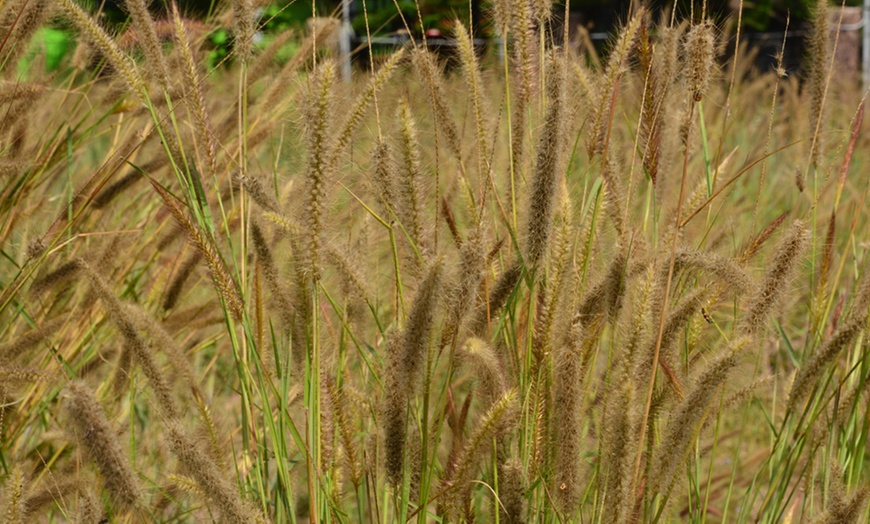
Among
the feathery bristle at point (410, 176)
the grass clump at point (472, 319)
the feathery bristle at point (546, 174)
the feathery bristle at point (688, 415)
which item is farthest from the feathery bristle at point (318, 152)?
the feathery bristle at point (688, 415)

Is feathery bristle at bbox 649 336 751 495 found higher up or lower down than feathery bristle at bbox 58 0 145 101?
lower down

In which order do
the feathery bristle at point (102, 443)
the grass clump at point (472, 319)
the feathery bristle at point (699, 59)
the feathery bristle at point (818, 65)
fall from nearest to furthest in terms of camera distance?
the feathery bristle at point (102, 443) < the grass clump at point (472, 319) < the feathery bristle at point (699, 59) < the feathery bristle at point (818, 65)

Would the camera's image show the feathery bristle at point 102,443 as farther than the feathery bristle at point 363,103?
No

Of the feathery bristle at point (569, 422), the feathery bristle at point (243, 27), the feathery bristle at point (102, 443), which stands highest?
the feathery bristle at point (243, 27)

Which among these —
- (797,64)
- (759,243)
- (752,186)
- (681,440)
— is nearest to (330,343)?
(681,440)

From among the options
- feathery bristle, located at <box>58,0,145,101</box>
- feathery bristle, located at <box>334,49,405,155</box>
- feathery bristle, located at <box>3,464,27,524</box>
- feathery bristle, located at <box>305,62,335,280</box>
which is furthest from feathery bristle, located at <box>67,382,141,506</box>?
feathery bristle, located at <box>58,0,145,101</box>

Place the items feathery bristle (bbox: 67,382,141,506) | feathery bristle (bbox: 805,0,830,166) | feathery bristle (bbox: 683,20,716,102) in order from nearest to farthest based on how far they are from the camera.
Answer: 1. feathery bristle (bbox: 67,382,141,506)
2. feathery bristle (bbox: 683,20,716,102)
3. feathery bristle (bbox: 805,0,830,166)

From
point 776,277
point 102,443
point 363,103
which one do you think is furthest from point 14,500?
point 776,277

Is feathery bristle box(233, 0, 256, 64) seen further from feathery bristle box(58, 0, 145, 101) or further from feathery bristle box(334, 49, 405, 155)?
feathery bristle box(334, 49, 405, 155)

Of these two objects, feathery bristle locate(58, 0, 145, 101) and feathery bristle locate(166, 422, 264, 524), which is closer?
feathery bristle locate(166, 422, 264, 524)

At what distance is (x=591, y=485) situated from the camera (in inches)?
67.1

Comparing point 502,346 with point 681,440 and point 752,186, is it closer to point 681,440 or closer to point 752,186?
point 681,440

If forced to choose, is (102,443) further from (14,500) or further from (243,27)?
(243,27)

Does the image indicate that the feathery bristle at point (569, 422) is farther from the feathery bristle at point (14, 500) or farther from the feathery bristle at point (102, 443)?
the feathery bristle at point (14, 500)
